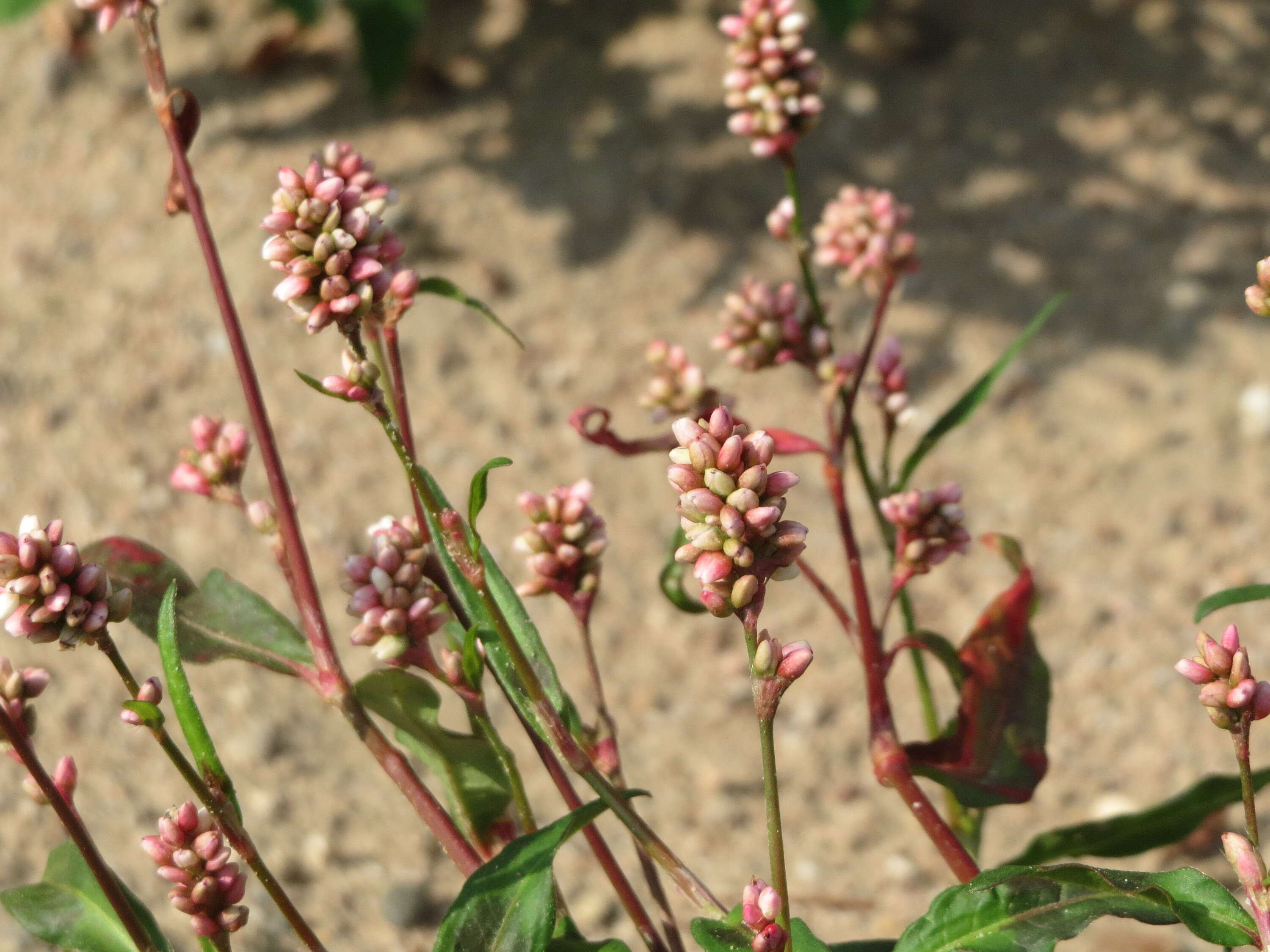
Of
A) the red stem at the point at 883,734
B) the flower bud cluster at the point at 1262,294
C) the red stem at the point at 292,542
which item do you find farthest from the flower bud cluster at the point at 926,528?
the red stem at the point at 292,542

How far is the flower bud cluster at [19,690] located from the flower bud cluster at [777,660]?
41 cm

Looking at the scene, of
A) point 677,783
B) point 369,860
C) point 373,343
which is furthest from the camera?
point 677,783

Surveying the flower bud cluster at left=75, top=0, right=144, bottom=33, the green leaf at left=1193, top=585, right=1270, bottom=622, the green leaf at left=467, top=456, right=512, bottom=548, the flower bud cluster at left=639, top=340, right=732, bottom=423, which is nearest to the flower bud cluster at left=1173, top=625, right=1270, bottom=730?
the green leaf at left=1193, top=585, right=1270, bottom=622

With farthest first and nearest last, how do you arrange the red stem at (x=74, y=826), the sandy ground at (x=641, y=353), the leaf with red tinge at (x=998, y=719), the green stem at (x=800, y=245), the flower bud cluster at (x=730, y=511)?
the sandy ground at (x=641, y=353) → the green stem at (x=800, y=245) → the leaf with red tinge at (x=998, y=719) → the red stem at (x=74, y=826) → the flower bud cluster at (x=730, y=511)

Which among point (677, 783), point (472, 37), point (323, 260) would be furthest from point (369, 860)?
point (472, 37)

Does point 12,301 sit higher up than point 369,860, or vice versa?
point 12,301

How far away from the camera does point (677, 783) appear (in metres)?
2.03

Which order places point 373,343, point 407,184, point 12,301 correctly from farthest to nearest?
point 407,184, point 12,301, point 373,343

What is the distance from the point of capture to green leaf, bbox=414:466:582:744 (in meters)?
0.76

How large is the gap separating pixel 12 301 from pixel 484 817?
2062 mm

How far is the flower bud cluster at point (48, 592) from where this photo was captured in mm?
716

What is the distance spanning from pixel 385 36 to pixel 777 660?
2.32 m

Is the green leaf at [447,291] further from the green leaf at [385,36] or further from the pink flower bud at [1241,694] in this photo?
the green leaf at [385,36]

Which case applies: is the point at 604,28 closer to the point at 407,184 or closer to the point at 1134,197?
the point at 407,184
